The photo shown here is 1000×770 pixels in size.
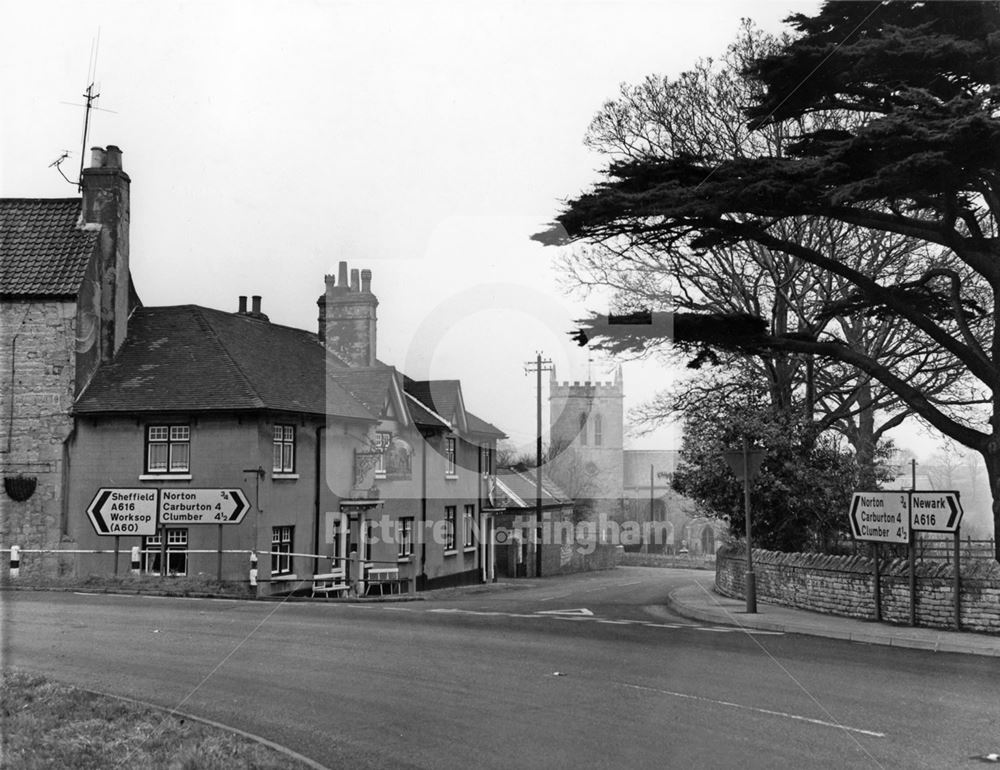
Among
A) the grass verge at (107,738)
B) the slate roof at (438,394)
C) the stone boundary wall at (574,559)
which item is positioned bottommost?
the stone boundary wall at (574,559)

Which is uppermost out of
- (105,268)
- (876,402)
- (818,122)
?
(818,122)

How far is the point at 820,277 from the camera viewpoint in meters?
31.8

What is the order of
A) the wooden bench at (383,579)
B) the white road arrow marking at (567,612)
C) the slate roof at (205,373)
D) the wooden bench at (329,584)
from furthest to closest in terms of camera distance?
the wooden bench at (383,579) → the wooden bench at (329,584) → the slate roof at (205,373) → the white road arrow marking at (567,612)

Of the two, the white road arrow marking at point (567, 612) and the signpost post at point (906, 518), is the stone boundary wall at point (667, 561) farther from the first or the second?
the signpost post at point (906, 518)

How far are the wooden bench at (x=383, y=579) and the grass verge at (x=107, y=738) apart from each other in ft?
78.8

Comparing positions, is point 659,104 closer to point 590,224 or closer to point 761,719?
point 590,224

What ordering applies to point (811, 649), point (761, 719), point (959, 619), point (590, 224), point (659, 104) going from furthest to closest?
→ point (659, 104) < point (590, 224) < point (959, 619) < point (811, 649) < point (761, 719)

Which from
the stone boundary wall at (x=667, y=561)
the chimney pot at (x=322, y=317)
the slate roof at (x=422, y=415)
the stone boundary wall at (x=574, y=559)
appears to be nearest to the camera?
Result: the slate roof at (x=422, y=415)

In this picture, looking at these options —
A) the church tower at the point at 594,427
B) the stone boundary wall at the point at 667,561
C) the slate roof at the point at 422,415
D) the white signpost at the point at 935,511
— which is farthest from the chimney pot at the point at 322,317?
the church tower at the point at 594,427

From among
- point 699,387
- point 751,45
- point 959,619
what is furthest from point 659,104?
point 959,619

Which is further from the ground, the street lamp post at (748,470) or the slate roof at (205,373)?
the slate roof at (205,373)

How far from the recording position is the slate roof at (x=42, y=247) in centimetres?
2861

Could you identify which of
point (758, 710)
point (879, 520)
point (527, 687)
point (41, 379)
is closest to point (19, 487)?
point (41, 379)

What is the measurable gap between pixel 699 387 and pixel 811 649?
21586 millimetres
